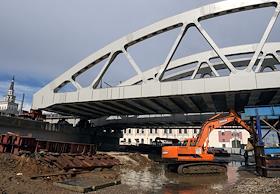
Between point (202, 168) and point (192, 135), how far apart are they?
235 feet

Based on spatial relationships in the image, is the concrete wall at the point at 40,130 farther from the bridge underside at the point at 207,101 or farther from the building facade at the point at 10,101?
the building facade at the point at 10,101

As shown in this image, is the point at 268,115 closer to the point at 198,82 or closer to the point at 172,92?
the point at 198,82

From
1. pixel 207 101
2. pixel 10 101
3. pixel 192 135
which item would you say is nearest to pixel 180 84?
pixel 207 101

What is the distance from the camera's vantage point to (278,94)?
23188 mm

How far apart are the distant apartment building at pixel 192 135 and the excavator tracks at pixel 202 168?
58317 mm

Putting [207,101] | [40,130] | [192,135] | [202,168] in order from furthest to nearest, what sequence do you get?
[192,135] < [40,130] < [207,101] < [202,168]

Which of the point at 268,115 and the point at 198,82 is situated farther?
the point at 198,82

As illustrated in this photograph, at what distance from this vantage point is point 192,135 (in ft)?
287

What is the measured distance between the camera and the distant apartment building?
266 ft

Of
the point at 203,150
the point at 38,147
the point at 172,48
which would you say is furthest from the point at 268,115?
the point at 38,147

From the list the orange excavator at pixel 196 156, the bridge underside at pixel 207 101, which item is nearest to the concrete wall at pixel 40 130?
the bridge underside at pixel 207 101

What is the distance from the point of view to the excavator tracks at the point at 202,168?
57.2 ft

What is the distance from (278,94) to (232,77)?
6122mm

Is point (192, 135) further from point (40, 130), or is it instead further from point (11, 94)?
point (11, 94)
